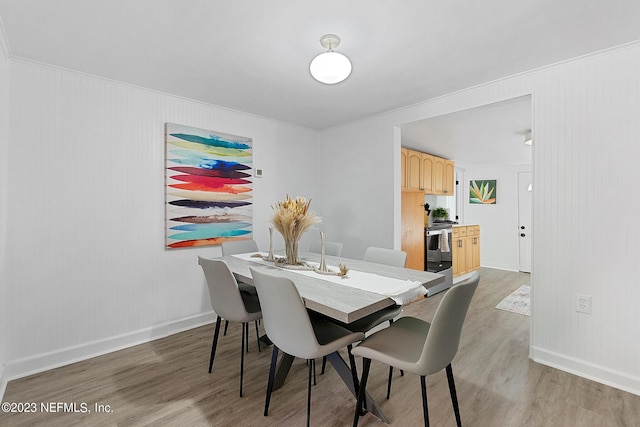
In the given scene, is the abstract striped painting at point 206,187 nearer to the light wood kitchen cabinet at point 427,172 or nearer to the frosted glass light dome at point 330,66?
the frosted glass light dome at point 330,66

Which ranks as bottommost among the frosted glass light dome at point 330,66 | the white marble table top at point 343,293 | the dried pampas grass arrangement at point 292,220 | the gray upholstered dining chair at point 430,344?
the gray upholstered dining chair at point 430,344

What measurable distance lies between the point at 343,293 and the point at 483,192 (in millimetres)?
6026

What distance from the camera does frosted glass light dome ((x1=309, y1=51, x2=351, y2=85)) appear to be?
6.06 feet

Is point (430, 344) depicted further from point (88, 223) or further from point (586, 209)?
point (88, 223)

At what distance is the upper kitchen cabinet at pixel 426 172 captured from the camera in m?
4.30

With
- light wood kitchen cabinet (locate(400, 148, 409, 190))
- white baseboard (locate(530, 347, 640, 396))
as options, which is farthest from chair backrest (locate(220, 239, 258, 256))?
white baseboard (locate(530, 347, 640, 396))

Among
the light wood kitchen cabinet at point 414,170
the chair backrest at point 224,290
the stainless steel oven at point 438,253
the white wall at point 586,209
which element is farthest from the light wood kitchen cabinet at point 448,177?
the chair backrest at point 224,290

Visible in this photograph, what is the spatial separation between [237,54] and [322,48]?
2.03 feet

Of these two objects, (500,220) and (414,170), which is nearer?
(414,170)

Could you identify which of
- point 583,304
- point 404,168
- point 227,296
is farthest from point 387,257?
point 404,168

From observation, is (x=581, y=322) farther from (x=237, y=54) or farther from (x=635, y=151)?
(x=237, y=54)

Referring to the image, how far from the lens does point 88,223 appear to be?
2545mm

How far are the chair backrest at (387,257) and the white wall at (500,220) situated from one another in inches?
192

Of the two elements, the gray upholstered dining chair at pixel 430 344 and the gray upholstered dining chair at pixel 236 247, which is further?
the gray upholstered dining chair at pixel 236 247
